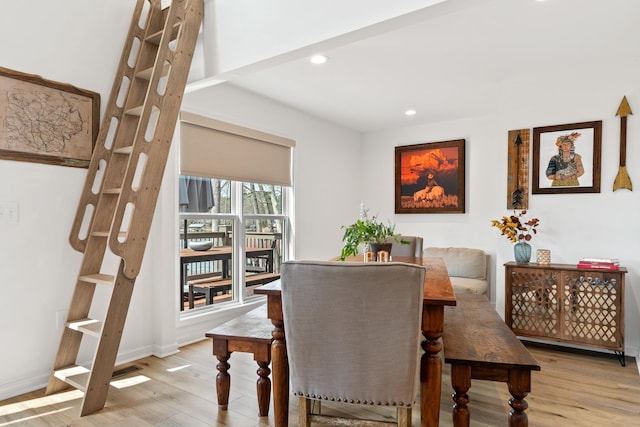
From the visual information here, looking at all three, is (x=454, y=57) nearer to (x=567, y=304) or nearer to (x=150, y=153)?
(x=567, y=304)

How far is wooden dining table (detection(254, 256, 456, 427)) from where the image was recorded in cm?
166

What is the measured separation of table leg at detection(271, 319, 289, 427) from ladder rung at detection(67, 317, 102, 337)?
3.51ft

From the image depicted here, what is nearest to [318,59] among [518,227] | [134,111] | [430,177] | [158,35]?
[158,35]

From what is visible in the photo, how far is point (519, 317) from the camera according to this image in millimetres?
3287

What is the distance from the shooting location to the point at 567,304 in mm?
3102

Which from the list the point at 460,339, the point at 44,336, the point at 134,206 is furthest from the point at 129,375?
the point at 460,339

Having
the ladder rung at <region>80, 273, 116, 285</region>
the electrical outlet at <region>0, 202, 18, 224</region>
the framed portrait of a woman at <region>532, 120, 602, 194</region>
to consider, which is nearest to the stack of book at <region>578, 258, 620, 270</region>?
the framed portrait of a woman at <region>532, 120, 602, 194</region>

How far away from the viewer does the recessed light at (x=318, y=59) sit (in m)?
3.12

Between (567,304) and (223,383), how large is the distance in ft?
8.85

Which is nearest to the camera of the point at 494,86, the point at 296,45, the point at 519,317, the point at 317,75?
the point at 296,45

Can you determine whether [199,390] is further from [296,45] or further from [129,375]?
[296,45]

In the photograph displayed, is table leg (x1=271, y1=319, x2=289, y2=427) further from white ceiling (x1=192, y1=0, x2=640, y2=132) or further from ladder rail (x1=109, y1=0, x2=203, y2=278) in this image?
white ceiling (x1=192, y1=0, x2=640, y2=132)

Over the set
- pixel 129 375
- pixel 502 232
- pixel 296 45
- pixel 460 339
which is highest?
pixel 296 45

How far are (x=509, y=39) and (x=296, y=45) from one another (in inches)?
64.7
